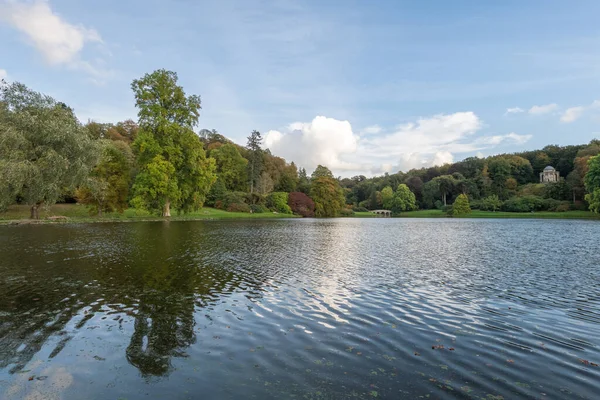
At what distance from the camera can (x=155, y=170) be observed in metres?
51.2

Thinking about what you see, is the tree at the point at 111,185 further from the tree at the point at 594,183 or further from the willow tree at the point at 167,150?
the tree at the point at 594,183

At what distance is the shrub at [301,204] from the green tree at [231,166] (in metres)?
13.9

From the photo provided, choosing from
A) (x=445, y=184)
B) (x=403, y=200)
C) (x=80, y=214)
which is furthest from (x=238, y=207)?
(x=445, y=184)

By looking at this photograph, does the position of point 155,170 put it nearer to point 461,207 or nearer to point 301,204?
point 301,204

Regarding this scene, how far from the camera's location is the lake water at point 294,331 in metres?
5.71

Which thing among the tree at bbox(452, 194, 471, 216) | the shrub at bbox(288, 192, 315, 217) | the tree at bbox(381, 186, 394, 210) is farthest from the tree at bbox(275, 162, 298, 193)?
the tree at bbox(452, 194, 471, 216)

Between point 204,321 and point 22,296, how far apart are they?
20.6 feet

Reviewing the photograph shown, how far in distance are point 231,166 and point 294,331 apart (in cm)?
9284

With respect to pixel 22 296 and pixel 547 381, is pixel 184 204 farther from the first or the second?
pixel 547 381

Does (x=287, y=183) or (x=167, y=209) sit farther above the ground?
(x=287, y=183)

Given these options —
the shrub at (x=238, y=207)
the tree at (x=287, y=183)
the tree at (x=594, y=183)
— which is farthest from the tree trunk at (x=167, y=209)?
the tree at (x=594, y=183)

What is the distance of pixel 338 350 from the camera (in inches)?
283

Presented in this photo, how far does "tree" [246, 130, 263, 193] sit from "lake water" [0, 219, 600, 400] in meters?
81.2

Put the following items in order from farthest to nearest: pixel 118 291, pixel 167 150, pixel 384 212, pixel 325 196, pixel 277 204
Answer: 1. pixel 384 212
2. pixel 325 196
3. pixel 277 204
4. pixel 167 150
5. pixel 118 291
